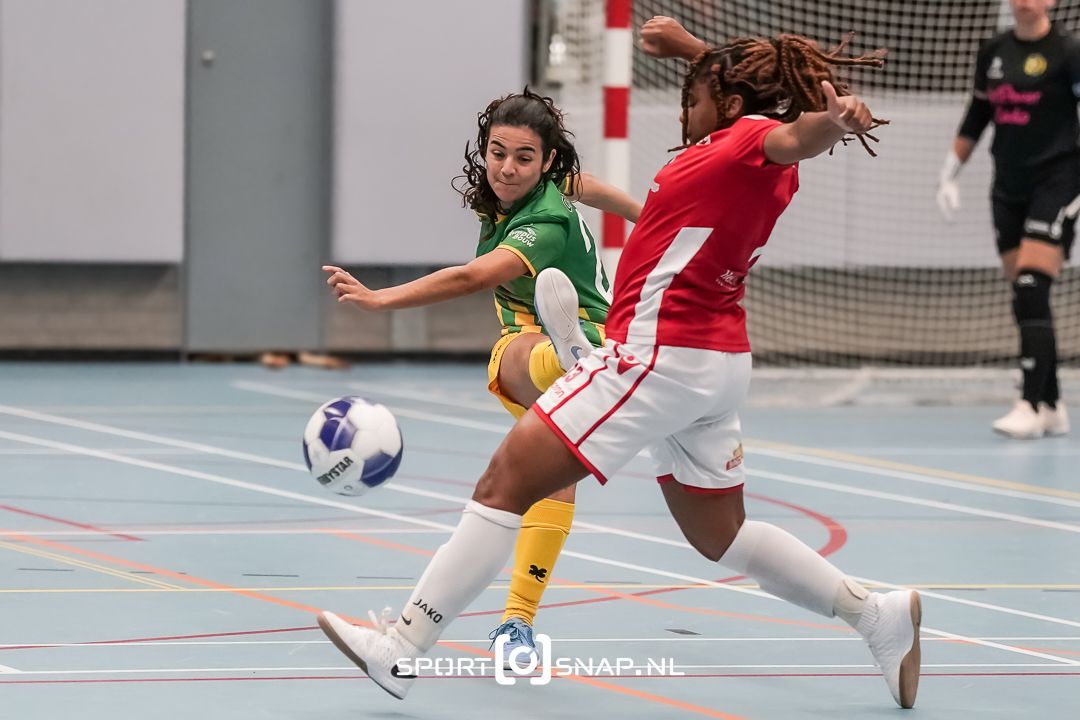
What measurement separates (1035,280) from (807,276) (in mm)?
3671

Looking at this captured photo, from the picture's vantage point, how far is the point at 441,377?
479 inches

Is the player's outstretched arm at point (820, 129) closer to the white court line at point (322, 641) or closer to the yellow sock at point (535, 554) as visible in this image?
the yellow sock at point (535, 554)

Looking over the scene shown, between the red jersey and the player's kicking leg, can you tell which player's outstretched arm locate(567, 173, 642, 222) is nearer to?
the red jersey

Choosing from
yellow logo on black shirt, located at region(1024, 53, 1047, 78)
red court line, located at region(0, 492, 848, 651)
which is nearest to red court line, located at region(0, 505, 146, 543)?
red court line, located at region(0, 492, 848, 651)

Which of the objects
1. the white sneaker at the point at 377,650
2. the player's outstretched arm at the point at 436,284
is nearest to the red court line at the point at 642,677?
the white sneaker at the point at 377,650

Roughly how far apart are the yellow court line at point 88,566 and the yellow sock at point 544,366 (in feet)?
4.68

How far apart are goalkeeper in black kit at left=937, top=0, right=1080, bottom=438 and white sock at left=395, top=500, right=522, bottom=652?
6083 millimetres

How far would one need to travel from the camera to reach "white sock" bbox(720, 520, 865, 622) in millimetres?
4211

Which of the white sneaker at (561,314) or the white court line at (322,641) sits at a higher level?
the white sneaker at (561,314)

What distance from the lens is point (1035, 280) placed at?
9383 mm

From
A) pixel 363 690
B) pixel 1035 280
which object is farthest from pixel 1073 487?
pixel 363 690

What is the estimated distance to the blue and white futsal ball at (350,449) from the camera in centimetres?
452

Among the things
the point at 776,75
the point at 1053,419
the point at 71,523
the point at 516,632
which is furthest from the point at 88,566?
the point at 1053,419

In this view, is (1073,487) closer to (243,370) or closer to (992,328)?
(992,328)
